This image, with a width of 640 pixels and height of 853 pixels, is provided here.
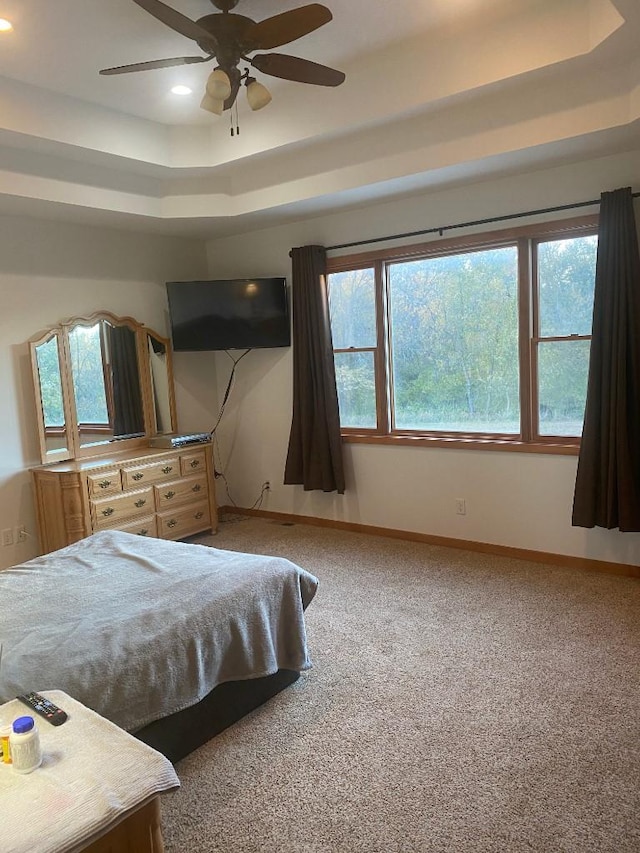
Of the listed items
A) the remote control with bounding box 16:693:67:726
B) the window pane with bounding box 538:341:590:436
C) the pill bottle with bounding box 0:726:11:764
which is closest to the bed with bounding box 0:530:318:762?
the remote control with bounding box 16:693:67:726

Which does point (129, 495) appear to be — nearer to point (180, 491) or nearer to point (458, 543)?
point (180, 491)

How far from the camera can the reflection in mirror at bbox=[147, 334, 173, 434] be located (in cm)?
534

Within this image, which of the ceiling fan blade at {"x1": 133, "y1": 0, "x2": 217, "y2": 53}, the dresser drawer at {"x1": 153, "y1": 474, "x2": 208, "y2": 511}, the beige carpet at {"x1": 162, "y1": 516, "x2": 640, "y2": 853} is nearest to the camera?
the beige carpet at {"x1": 162, "y1": 516, "x2": 640, "y2": 853}

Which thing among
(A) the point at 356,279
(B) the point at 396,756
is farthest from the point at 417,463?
(B) the point at 396,756

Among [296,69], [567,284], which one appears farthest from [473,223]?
[296,69]

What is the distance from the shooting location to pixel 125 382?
5090 mm

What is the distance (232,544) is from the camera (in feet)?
16.3

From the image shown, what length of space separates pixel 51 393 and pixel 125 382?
2.15ft

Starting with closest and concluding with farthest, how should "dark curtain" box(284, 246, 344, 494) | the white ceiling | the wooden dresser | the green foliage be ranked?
the white ceiling < the green foliage < the wooden dresser < "dark curtain" box(284, 246, 344, 494)

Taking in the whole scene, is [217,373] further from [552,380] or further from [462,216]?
[552,380]

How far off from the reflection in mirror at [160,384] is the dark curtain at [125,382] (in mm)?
148

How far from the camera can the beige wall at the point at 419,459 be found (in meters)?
4.00

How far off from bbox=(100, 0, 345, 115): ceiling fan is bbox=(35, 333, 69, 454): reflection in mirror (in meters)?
2.33

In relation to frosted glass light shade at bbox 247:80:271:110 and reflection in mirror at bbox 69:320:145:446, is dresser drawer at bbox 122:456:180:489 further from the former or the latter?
frosted glass light shade at bbox 247:80:271:110
